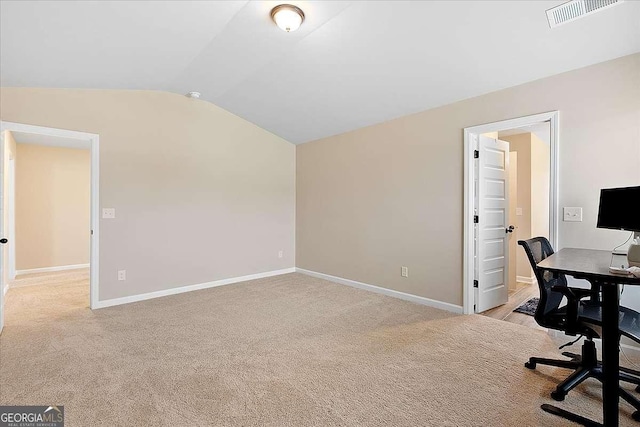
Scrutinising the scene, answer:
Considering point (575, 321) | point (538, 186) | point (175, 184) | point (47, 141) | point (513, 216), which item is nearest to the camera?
point (575, 321)

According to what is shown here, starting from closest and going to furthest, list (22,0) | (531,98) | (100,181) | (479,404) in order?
(479,404) < (22,0) < (531,98) < (100,181)

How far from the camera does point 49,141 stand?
5.30 metres

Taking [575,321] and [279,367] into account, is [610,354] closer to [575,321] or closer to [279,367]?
[575,321]

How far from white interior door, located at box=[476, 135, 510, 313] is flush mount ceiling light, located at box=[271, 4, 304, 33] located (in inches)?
90.9

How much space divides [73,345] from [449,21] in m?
4.17

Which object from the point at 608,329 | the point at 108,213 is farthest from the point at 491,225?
the point at 108,213

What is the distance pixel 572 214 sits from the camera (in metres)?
2.75

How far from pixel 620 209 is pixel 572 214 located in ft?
2.21

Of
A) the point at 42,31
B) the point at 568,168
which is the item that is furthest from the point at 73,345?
the point at 568,168

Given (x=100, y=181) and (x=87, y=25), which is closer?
(x=87, y=25)

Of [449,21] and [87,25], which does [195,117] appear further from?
[449,21]

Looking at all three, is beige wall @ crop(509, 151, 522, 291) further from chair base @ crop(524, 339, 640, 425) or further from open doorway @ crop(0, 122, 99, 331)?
open doorway @ crop(0, 122, 99, 331)

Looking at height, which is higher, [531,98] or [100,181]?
[531,98]

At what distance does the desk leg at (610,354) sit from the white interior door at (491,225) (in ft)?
6.09
